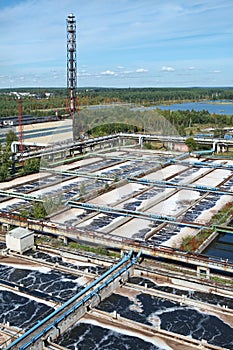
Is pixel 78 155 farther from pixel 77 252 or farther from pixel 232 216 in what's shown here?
pixel 77 252

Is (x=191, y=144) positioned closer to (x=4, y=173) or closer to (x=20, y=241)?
(x=4, y=173)

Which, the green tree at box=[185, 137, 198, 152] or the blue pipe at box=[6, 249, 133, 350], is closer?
the blue pipe at box=[6, 249, 133, 350]

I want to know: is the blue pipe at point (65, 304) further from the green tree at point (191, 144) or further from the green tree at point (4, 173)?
the green tree at point (191, 144)

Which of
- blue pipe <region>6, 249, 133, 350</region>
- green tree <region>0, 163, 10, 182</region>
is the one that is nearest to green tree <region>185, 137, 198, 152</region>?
green tree <region>0, 163, 10, 182</region>

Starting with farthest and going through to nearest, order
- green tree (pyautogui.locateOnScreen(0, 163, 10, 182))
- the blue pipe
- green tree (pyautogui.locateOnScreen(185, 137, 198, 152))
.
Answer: green tree (pyautogui.locateOnScreen(185, 137, 198, 152)) → green tree (pyautogui.locateOnScreen(0, 163, 10, 182)) → the blue pipe

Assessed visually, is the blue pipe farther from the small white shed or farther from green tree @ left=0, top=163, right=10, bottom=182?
green tree @ left=0, top=163, right=10, bottom=182

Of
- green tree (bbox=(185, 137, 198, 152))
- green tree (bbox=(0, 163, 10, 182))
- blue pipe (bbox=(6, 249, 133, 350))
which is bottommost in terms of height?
blue pipe (bbox=(6, 249, 133, 350))

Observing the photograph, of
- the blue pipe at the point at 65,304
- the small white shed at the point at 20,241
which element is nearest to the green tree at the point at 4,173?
the small white shed at the point at 20,241

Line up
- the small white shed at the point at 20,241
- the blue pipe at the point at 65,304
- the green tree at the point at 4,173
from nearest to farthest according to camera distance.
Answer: the blue pipe at the point at 65,304 → the small white shed at the point at 20,241 → the green tree at the point at 4,173

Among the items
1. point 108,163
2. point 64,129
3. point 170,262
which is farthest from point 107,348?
point 64,129
